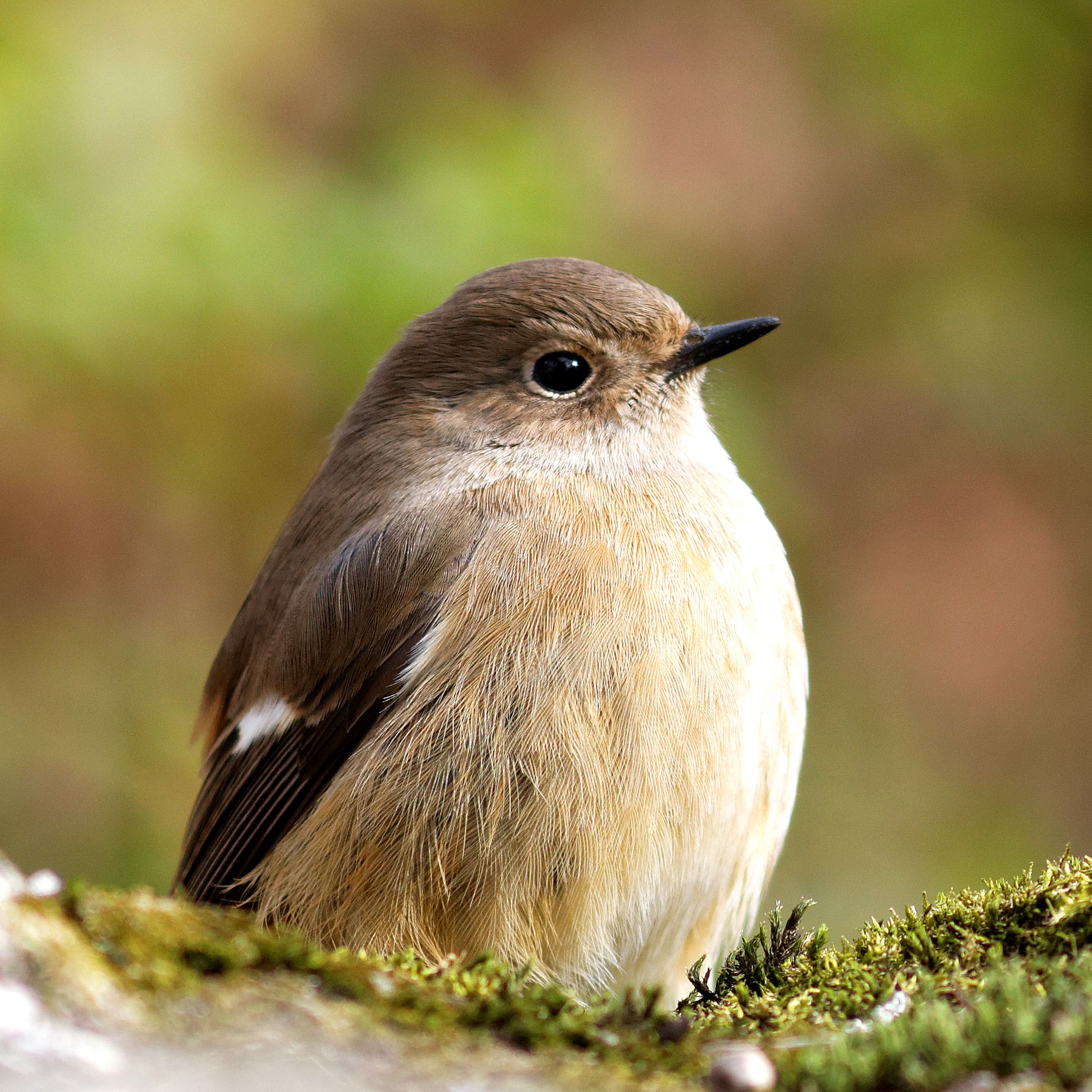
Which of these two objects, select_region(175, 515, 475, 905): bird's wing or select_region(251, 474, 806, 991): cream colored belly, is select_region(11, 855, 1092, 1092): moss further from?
select_region(175, 515, 475, 905): bird's wing

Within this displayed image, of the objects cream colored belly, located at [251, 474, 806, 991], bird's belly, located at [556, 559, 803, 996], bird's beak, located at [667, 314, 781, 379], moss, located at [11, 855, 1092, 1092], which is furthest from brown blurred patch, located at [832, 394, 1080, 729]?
moss, located at [11, 855, 1092, 1092]

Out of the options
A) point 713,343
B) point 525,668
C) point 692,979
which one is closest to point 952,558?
point 713,343

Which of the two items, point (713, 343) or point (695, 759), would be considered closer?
point (695, 759)

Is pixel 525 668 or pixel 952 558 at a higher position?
pixel 952 558

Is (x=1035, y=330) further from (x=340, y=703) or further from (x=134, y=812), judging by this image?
(x=134, y=812)

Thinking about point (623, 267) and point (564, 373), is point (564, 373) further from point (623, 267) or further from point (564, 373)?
point (623, 267)

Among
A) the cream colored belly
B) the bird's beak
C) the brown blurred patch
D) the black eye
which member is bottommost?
the cream colored belly

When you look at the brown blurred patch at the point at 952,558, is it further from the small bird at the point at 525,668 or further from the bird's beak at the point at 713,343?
the small bird at the point at 525,668
